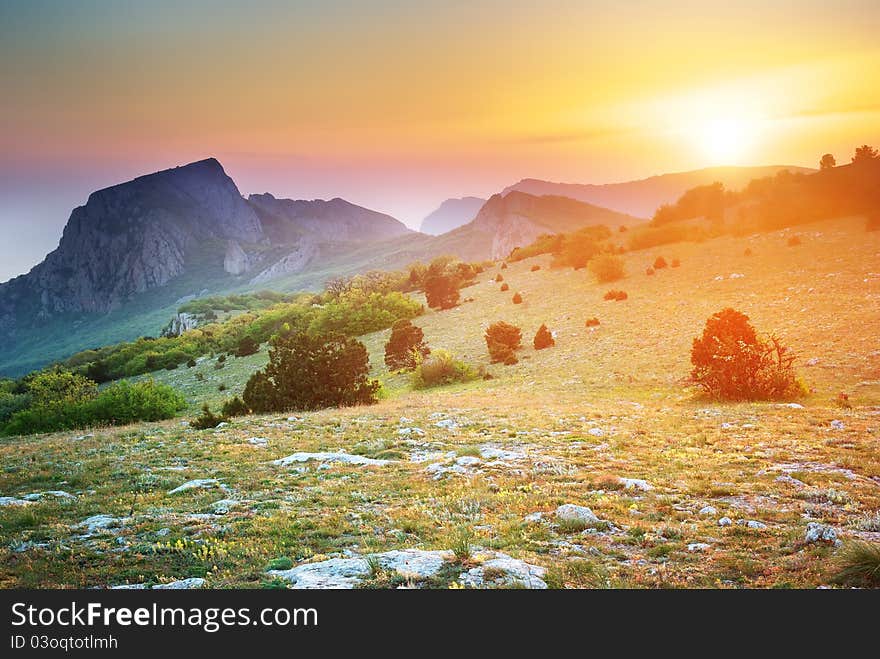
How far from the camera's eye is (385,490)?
897 cm

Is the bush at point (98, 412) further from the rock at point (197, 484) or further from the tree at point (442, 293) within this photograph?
the tree at point (442, 293)

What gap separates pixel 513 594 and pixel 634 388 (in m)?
19.1

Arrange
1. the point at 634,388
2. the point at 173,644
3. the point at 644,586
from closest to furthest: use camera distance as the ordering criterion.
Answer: the point at 173,644, the point at 644,586, the point at 634,388

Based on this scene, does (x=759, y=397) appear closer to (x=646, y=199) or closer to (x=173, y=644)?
(x=173, y=644)

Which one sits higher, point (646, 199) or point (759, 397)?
point (646, 199)

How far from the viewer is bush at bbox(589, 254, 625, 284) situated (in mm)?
46094

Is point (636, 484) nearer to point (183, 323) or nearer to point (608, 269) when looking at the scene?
point (608, 269)

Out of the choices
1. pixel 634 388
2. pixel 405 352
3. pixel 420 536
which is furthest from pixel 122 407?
pixel 634 388

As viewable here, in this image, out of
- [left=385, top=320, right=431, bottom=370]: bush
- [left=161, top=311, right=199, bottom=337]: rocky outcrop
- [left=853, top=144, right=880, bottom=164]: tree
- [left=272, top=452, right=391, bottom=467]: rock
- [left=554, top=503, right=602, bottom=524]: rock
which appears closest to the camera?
[left=554, top=503, right=602, bottom=524]: rock

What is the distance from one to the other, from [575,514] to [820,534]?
280cm

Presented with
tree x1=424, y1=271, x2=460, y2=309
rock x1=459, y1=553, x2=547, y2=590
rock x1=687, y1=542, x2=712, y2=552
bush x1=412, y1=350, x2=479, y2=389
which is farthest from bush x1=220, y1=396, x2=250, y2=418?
tree x1=424, y1=271, x2=460, y2=309

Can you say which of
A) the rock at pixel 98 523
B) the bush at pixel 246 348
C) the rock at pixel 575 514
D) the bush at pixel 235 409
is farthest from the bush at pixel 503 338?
the bush at pixel 246 348

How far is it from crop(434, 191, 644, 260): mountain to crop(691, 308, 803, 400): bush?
117 meters

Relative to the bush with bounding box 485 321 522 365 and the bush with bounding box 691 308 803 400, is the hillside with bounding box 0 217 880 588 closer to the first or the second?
the bush with bounding box 691 308 803 400
